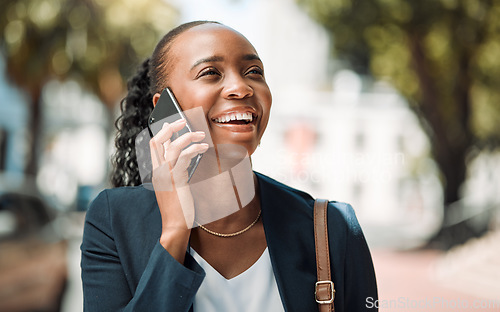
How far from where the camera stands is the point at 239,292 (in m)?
1.70

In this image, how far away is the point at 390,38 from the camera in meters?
15.2

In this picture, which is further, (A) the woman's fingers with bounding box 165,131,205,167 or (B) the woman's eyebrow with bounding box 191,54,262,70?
(B) the woman's eyebrow with bounding box 191,54,262,70

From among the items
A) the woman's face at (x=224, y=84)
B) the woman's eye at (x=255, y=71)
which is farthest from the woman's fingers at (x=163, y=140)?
the woman's eye at (x=255, y=71)

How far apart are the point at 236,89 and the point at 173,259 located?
533mm

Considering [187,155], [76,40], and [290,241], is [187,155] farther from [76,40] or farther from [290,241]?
[76,40]

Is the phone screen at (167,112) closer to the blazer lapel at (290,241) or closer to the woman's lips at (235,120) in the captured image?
the woman's lips at (235,120)

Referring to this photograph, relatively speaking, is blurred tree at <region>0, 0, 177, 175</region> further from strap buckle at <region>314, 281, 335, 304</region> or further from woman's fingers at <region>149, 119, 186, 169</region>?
strap buckle at <region>314, 281, 335, 304</region>

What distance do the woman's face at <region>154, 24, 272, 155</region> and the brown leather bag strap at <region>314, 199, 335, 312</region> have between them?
0.31 metres

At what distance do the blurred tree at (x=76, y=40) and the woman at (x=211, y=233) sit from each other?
1219cm

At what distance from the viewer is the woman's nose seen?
A: 1.65m

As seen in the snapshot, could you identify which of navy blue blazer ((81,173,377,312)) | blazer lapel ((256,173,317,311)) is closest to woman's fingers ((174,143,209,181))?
navy blue blazer ((81,173,377,312))

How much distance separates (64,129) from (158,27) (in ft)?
64.5

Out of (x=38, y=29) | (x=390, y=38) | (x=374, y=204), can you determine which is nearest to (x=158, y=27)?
(x=38, y=29)

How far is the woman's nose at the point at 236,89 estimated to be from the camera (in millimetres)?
1649
